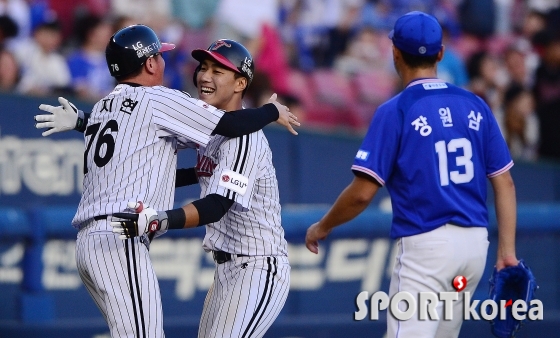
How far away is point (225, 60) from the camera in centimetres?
442

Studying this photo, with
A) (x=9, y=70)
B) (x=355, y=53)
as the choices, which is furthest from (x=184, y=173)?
(x=355, y=53)

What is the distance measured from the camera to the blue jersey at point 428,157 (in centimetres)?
415

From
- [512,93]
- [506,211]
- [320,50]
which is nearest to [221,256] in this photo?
[506,211]

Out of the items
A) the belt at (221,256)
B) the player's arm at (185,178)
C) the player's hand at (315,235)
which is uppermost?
the player's arm at (185,178)

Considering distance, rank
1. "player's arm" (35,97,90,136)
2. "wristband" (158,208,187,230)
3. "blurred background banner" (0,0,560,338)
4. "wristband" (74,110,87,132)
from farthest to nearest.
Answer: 1. "blurred background banner" (0,0,560,338)
2. "wristband" (74,110,87,132)
3. "player's arm" (35,97,90,136)
4. "wristband" (158,208,187,230)

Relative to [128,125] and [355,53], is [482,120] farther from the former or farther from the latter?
[355,53]

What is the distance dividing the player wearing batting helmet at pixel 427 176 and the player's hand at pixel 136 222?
94 cm

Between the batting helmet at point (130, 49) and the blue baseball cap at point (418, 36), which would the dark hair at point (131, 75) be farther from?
the blue baseball cap at point (418, 36)

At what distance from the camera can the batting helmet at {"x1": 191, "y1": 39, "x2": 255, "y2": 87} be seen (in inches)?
174

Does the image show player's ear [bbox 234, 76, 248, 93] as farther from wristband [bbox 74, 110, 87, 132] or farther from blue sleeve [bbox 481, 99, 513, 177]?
blue sleeve [bbox 481, 99, 513, 177]

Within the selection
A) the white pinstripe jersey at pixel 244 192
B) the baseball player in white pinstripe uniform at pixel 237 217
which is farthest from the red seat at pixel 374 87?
the white pinstripe jersey at pixel 244 192

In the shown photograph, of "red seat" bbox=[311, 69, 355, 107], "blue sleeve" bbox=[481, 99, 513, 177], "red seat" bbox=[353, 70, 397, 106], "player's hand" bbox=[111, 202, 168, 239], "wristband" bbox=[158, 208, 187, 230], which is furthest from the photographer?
"red seat" bbox=[353, 70, 397, 106]

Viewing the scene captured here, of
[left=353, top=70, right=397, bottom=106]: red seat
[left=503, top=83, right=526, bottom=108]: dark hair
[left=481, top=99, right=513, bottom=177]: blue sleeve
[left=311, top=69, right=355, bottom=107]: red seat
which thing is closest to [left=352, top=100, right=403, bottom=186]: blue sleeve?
[left=481, top=99, right=513, bottom=177]: blue sleeve

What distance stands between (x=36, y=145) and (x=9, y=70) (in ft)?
3.45
